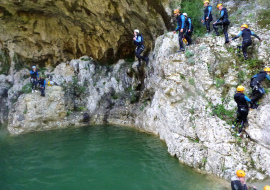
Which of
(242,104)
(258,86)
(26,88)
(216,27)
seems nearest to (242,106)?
(242,104)

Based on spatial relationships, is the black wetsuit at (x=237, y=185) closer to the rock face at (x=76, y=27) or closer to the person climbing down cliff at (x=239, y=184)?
the person climbing down cliff at (x=239, y=184)

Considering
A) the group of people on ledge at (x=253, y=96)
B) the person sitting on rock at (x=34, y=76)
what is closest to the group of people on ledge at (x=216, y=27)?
the group of people on ledge at (x=253, y=96)

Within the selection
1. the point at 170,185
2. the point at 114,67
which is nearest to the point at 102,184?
the point at 170,185

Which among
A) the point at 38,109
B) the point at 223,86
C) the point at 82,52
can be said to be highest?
the point at 82,52

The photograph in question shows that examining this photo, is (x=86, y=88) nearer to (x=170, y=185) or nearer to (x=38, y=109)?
(x=38, y=109)

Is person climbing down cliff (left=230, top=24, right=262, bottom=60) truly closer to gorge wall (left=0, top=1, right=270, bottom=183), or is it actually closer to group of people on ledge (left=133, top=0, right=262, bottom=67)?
group of people on ledge (left=133, top=0, right=262, bottom=67)

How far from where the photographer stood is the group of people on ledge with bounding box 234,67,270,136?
6.52 m

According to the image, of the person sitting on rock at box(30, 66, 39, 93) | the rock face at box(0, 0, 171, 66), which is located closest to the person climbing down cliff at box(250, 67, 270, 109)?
the rock face at box(0, 0, 171, 66)

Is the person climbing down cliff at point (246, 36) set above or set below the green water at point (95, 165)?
above

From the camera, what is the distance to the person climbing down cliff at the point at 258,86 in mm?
6594

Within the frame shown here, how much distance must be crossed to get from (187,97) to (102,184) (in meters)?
5.18

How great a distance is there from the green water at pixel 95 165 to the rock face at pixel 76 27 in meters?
8.63

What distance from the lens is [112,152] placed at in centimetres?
906

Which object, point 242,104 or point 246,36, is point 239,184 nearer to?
point 242,104
